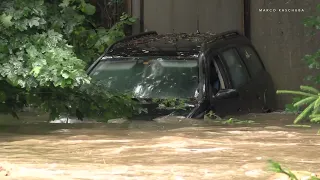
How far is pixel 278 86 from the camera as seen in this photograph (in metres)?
12.4

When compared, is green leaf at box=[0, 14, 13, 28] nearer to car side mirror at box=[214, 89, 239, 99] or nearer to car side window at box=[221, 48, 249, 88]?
car side mirror at box=[214, 89, 239, 99]

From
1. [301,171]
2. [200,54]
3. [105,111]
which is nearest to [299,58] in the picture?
[200,54]

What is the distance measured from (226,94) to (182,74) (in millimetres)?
584

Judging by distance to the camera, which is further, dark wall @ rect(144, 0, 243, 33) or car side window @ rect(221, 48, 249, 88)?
dark wall @ rect(144, 0, 243, 33)

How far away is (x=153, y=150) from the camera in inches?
204

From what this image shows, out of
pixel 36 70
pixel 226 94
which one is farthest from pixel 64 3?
pixel 226 94

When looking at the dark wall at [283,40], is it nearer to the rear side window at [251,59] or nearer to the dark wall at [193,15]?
the dark wall at [193,15]

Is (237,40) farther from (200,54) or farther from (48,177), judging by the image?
(48,177)

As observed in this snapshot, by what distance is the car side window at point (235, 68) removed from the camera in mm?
8633

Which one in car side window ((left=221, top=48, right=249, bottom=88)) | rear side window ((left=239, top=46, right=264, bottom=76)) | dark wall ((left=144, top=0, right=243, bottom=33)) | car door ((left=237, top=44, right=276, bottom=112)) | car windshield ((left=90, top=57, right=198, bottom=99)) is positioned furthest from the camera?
dark wall ((left=144, top=0, right=243, bottom=33))

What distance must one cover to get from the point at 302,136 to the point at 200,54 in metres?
2.26

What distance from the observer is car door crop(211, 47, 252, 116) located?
774 cm

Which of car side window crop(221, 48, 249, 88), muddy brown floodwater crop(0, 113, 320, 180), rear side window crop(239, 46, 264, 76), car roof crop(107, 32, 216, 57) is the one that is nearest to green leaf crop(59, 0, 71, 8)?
muddy brown floodwater crop(0, 113, 320, 180)

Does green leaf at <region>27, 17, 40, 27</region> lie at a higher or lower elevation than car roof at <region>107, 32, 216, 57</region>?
higher
